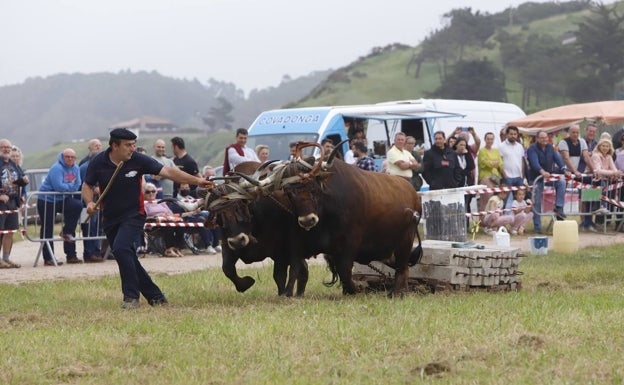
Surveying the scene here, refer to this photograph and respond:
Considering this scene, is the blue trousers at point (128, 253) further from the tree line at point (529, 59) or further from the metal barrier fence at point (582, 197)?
the tree line at point (529, 59)

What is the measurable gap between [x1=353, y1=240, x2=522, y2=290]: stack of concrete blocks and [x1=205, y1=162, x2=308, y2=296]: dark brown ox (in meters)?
1.30

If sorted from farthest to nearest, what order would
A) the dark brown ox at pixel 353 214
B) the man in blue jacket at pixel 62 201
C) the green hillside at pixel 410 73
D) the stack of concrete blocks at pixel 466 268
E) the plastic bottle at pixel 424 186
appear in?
the green hillside at pixel 410 73
the plastic bottle at pixel 424 186
the man in blue jacket at pixel 62 201
the stack of concrete blocks at pixel 466 268
the dark brown ox at pixel 353 214

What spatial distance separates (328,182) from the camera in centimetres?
1220

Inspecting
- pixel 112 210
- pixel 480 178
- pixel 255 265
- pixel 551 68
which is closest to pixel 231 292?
pixel 112 210

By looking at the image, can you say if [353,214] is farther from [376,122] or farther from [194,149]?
[194,149]

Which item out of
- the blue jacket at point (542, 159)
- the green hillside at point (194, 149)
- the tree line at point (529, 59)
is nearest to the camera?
the blue jacket at point (542, 159)

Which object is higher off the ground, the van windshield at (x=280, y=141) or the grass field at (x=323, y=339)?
the van windshield at (x=280, y=141)

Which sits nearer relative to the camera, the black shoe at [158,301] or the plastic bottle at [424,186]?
the black shoe at [158,301]

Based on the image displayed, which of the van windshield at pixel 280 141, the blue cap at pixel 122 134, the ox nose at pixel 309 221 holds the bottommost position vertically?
the ox nose at pixel 309 221

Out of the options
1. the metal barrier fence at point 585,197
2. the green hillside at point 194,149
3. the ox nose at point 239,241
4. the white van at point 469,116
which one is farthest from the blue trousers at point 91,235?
the green hillside at point 194,149

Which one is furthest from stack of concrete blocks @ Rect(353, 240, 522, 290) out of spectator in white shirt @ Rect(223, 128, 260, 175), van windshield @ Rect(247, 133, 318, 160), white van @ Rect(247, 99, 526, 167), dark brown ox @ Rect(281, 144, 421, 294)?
van windshield @ Rect(247, 133, 318, 160)

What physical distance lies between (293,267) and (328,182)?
1.09m

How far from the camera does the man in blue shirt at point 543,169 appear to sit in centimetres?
2320

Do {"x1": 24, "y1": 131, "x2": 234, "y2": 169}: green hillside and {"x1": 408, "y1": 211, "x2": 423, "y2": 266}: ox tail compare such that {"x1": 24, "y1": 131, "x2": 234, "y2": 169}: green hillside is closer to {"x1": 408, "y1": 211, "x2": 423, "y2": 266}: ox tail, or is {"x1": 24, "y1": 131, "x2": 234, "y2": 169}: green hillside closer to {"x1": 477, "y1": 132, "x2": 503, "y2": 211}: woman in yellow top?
{"x1": 477, "y1": 132, "x2": 503, "y2": 211}: woman in yellow top
